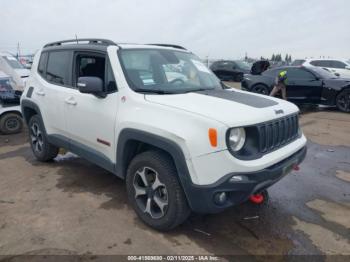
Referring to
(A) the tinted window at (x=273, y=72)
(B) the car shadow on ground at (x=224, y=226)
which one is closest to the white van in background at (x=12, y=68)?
(B) the car shadow on ground at (x=224, y=226)

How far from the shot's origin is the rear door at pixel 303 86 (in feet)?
36.0

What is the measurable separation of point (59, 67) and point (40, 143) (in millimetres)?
1413

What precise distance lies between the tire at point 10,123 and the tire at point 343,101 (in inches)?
375

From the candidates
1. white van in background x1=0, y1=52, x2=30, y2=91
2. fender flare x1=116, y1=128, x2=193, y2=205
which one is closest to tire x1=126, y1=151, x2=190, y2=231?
fender flare x1=116, y1=128, x2=193, y2=205

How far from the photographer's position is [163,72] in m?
3.82

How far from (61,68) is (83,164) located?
65.0 inches

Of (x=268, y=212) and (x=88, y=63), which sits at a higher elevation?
(x=88, y=63)

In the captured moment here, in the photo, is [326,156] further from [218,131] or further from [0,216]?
[0,216]

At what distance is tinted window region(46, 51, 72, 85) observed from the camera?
447 centimetres

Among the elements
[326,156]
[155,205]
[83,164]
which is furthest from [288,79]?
[155,205]

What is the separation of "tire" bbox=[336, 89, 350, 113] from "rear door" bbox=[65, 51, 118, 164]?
29.8 feet

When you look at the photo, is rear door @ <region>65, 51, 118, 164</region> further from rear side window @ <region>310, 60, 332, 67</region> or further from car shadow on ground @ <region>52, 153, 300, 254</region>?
rear side window @ <region>310, 60, 332, 67</region>

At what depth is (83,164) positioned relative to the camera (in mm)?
5398

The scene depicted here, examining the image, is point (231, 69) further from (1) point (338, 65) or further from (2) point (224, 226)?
(2) point (224, 226)
